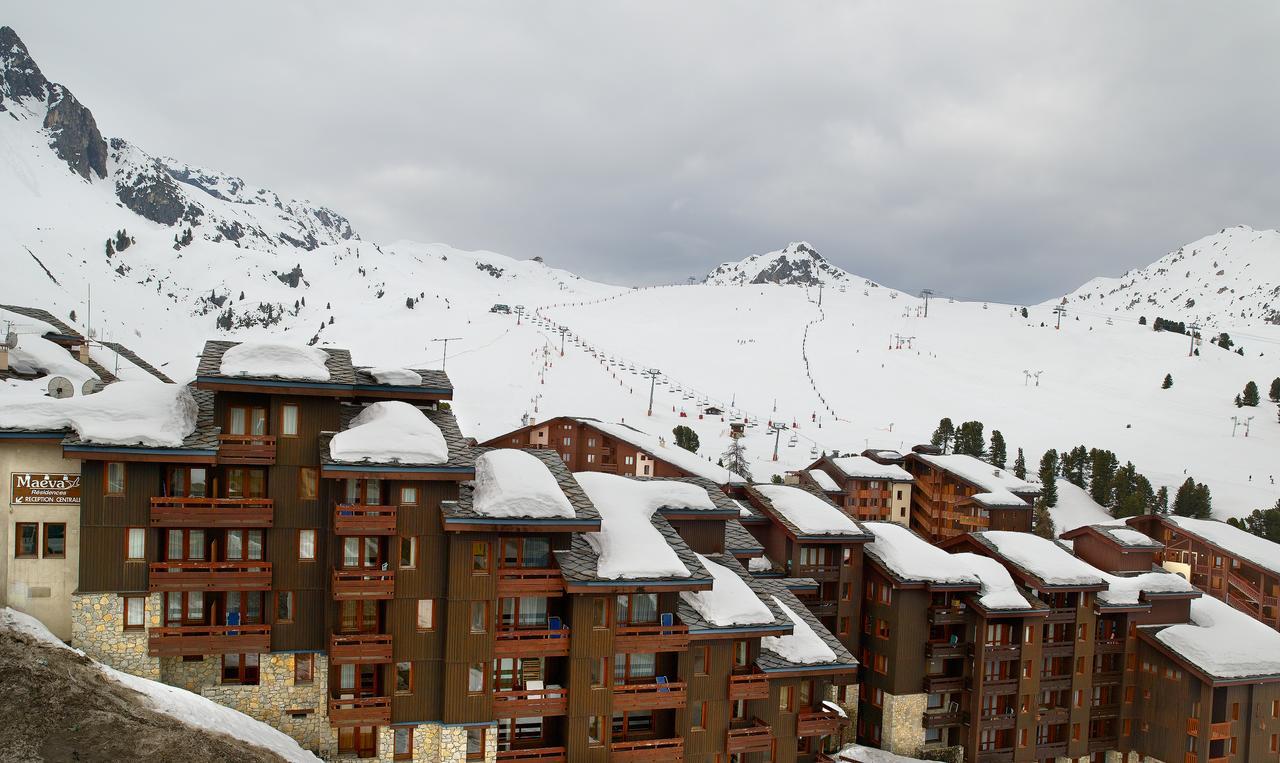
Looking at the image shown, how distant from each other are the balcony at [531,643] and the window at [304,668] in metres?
7.01

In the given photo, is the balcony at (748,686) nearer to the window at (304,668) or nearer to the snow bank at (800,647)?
the snow bank at (800,647)

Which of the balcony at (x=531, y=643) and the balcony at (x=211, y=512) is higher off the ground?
the balcony at (x=211, y=512)

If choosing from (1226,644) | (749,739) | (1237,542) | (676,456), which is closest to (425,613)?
(749,739)

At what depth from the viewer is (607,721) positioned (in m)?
30.4

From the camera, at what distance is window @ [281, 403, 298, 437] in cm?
2859

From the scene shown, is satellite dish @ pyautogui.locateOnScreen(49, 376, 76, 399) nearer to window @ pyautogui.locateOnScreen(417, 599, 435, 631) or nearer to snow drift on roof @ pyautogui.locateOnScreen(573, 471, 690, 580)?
window @ pyautogui.locateOnScreen(417, 599, 435, 631)

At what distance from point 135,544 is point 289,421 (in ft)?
21.2

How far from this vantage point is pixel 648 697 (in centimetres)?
3034

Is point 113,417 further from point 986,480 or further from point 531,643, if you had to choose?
point 986,480

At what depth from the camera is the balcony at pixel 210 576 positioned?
2714cm

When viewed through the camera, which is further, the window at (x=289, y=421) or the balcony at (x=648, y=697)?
the balcony at (x=648, y=697)

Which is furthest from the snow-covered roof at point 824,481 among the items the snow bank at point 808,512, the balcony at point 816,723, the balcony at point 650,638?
the balcony at point 650,638

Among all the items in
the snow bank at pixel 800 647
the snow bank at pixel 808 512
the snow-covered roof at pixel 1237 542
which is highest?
the snow bank at pixel 808 512

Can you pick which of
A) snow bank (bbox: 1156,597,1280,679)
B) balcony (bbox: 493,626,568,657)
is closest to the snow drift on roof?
balcony (bbox: 493,626,568,657)
